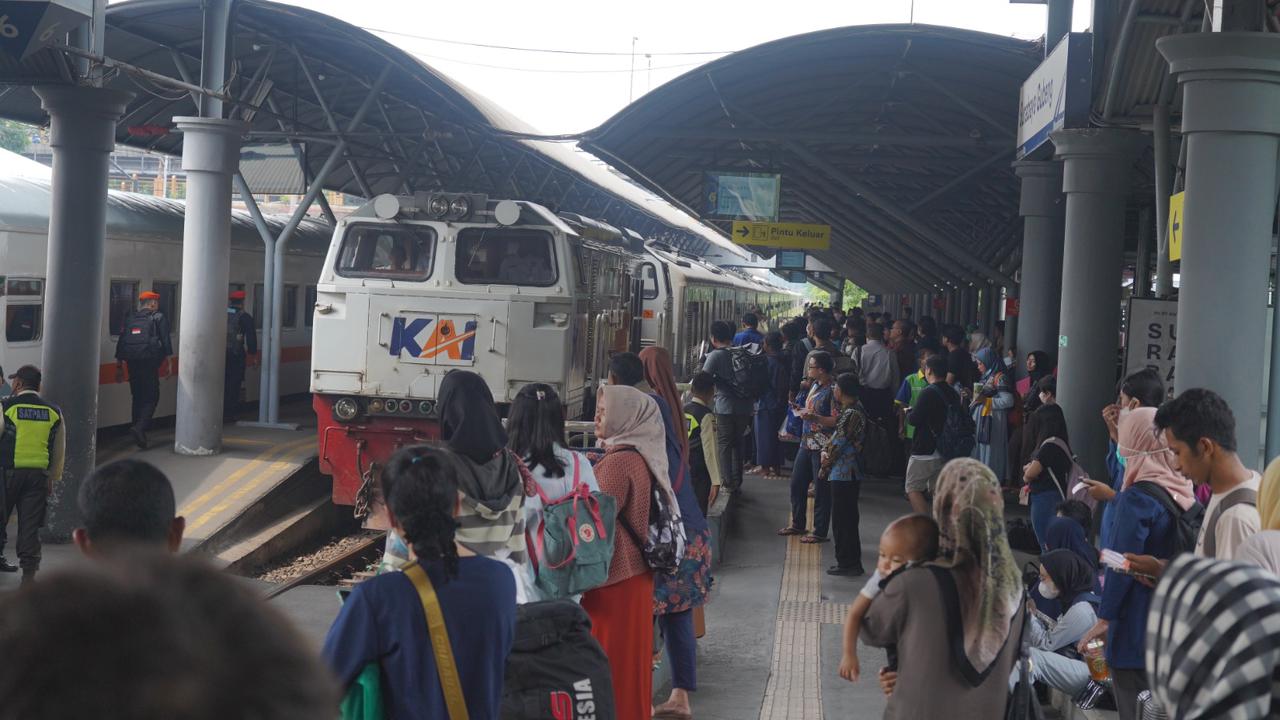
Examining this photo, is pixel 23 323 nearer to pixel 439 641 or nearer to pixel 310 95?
pixel 310 95

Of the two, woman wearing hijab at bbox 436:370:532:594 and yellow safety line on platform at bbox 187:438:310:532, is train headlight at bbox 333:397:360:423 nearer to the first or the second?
yellow safety line on platform at bbox 187:438:310:532

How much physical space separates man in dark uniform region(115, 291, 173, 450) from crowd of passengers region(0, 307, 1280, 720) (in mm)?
8436

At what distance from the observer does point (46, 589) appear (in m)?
1.07

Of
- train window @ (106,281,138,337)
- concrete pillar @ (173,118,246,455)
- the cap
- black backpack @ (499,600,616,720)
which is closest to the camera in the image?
black backpack @ (499,600,616,720)

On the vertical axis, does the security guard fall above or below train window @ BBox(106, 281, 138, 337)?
below

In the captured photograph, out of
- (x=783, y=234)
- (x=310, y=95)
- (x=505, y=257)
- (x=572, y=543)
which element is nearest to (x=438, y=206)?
(x=505, y=257)

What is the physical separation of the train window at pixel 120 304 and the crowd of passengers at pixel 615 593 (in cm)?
908

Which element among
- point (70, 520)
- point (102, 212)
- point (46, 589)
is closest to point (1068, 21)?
point (102, 212)

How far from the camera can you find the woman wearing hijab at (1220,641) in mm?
1812

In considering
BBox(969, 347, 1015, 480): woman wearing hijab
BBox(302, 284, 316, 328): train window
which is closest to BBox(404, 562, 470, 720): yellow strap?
BBox(969, 347, 1015, 480): woman wearing hijab

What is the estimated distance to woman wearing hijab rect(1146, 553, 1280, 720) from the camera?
5.95ft

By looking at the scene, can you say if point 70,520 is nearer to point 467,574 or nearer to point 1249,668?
point 467,574

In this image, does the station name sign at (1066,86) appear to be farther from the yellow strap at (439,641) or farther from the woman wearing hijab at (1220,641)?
the woman wearing hijab at (1220,641)

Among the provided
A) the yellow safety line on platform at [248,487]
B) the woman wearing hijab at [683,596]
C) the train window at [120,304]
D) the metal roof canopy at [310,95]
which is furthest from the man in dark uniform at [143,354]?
the woman wearing hijab at [683,596]
